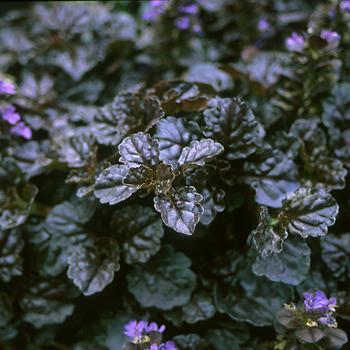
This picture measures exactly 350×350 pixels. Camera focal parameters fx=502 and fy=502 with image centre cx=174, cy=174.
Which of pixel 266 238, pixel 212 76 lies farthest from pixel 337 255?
pixel 212 76

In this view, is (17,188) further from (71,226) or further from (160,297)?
(160,297)

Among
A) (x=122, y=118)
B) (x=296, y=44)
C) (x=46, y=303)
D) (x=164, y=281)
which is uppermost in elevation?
(x=296, y=44)

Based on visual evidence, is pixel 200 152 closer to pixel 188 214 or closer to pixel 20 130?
pixel 188 214

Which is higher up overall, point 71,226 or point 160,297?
point 71,226

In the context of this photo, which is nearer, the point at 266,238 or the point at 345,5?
the point at 266,238

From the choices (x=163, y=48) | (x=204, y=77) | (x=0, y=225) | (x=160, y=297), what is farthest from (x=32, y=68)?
(x=160, y=297)

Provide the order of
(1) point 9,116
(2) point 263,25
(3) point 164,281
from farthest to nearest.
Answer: (2) point 263,25
(1) point 9,116
(3) point 164,281

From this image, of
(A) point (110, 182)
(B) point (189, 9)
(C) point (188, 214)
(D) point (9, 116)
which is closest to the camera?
(C) point (188, 214)
